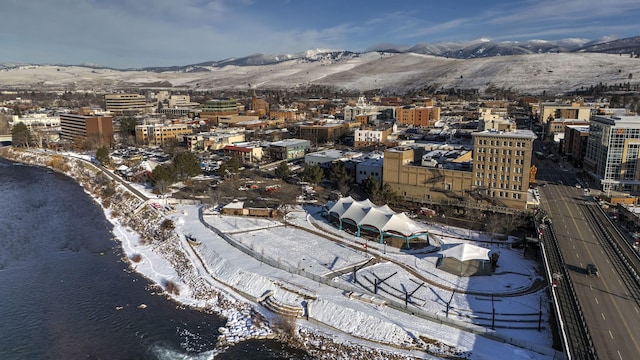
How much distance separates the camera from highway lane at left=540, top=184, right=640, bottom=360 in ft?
52.7

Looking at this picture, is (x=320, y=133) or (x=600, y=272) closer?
(x=600, y=272)

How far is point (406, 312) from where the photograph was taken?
65.5ft

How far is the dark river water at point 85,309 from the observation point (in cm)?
1812

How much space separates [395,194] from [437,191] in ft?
10.3

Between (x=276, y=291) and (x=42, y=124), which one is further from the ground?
(x=42, y=124)

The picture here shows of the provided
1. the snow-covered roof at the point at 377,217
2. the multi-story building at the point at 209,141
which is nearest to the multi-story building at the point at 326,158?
the snow-covered roof at the point at 377,217

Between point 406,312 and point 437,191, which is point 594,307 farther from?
point 437,191

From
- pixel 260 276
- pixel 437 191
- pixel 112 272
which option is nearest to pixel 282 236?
pixel 260 276

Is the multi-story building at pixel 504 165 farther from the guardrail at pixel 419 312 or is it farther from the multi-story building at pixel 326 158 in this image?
the multi-story building at pixel 326 158

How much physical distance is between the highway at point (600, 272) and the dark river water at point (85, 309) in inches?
447

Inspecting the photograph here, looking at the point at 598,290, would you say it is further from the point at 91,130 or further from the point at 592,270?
the point at 91,130

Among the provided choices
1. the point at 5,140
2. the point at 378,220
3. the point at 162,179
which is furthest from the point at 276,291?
the point at 5,140

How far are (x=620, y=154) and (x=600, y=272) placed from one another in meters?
17.2

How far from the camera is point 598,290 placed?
64.8 feet
